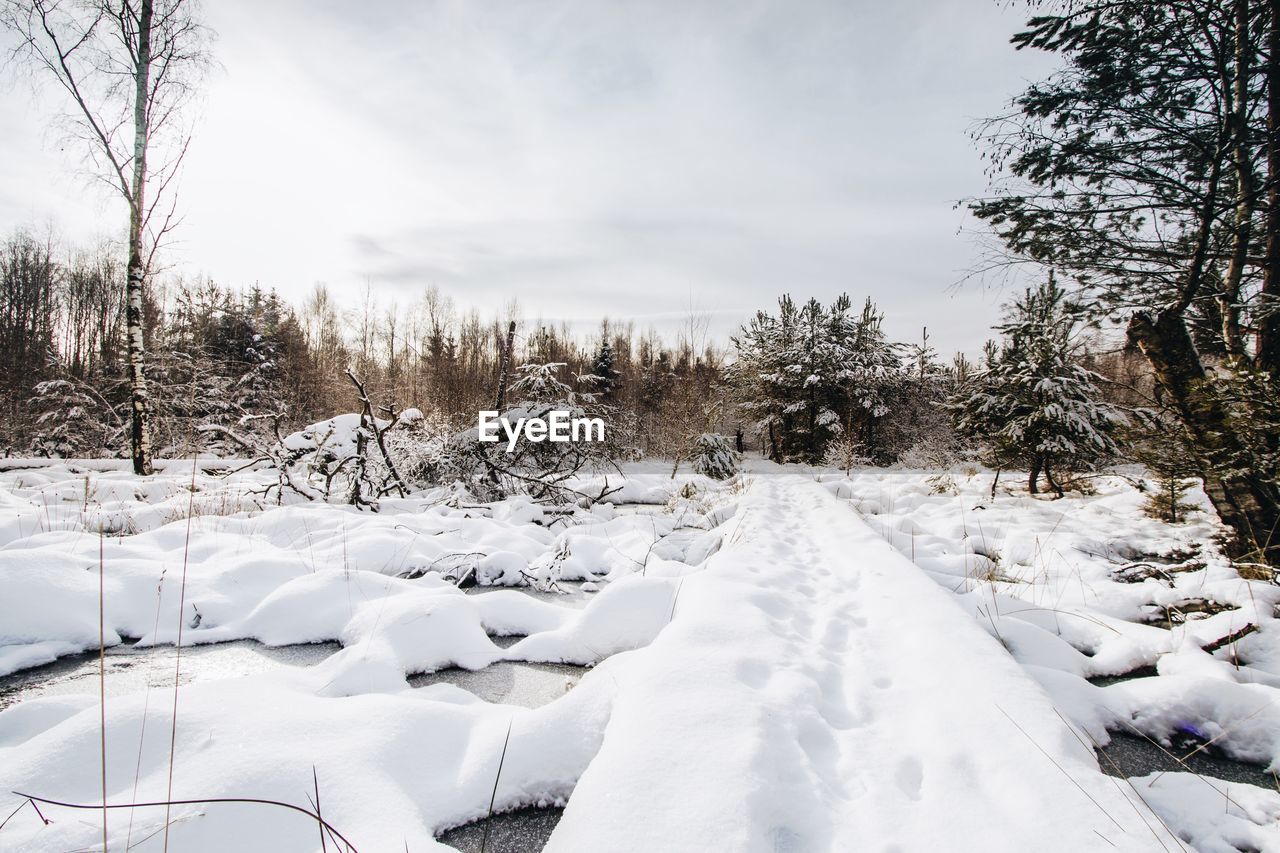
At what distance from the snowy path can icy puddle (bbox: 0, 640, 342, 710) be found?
5.51ft

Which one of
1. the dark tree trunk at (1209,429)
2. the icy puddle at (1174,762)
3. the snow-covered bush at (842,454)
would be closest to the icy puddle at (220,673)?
the icy puddle at (1174,762)

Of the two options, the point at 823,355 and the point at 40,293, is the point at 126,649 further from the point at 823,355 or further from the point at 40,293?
the point at 40,293

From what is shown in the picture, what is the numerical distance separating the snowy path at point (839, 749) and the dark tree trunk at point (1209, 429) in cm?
271

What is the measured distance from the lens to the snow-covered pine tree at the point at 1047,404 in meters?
6.53

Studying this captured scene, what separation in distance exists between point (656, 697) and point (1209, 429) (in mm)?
4555

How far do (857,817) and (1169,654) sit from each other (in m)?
2.19

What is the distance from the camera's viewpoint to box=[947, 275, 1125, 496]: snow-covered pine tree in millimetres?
6527

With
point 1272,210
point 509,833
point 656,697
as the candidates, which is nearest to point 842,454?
point 1272,210

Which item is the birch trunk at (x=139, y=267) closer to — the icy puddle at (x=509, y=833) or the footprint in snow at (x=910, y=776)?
the icy puddle at (x=509, y=833)

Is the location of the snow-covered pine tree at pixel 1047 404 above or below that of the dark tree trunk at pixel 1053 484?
above

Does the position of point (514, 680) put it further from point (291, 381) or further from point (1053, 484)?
point (291, 381)
